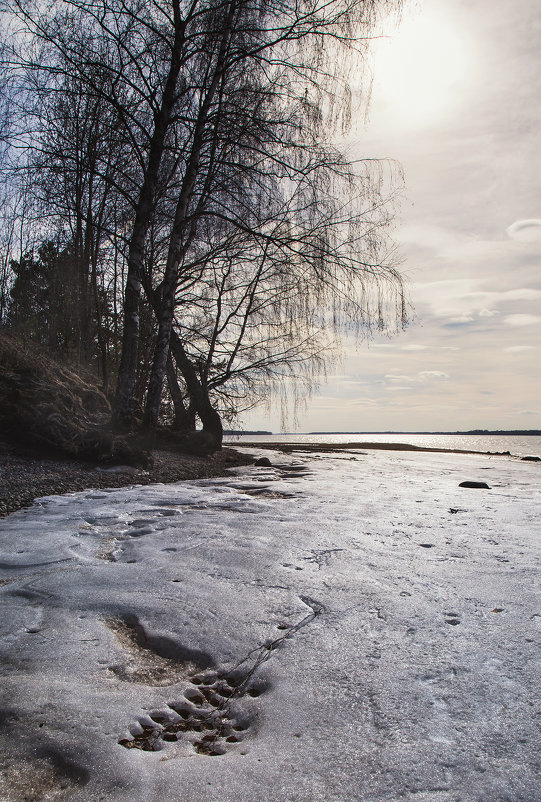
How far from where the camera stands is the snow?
3.72ft

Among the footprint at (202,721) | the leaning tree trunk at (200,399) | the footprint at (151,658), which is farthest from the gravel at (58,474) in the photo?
the footprint at (202,721)

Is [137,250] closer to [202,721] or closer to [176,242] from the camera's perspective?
[176,242]

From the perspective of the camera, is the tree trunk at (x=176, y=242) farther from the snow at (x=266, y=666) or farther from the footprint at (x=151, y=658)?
the footprint at (x=151, y=658)

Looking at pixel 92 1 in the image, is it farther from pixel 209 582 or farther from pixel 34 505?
pixel 209 582

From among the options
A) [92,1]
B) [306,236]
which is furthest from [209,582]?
[92,1]

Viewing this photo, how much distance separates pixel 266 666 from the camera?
1.64 m

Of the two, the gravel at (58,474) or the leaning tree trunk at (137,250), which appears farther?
the leaning tree trunk at (137,250)

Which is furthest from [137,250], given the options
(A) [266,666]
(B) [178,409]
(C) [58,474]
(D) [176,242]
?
(A) [266,666]

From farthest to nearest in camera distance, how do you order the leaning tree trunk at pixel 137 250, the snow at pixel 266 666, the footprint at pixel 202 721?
the leaning tree trunk at pixel 137 250, the footprint at pixel 202 721, the snow at pixel 266 666

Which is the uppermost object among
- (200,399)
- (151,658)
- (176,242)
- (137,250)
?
(176,242)

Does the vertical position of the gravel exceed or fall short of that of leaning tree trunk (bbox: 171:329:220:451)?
it falls short

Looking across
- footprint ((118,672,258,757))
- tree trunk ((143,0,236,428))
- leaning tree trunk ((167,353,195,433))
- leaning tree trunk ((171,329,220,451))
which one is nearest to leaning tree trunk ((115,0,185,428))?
tree trunk ((143,0,236,428))

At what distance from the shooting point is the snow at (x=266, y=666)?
113cm

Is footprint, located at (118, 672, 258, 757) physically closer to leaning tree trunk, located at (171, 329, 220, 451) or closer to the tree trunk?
the tree trunk
